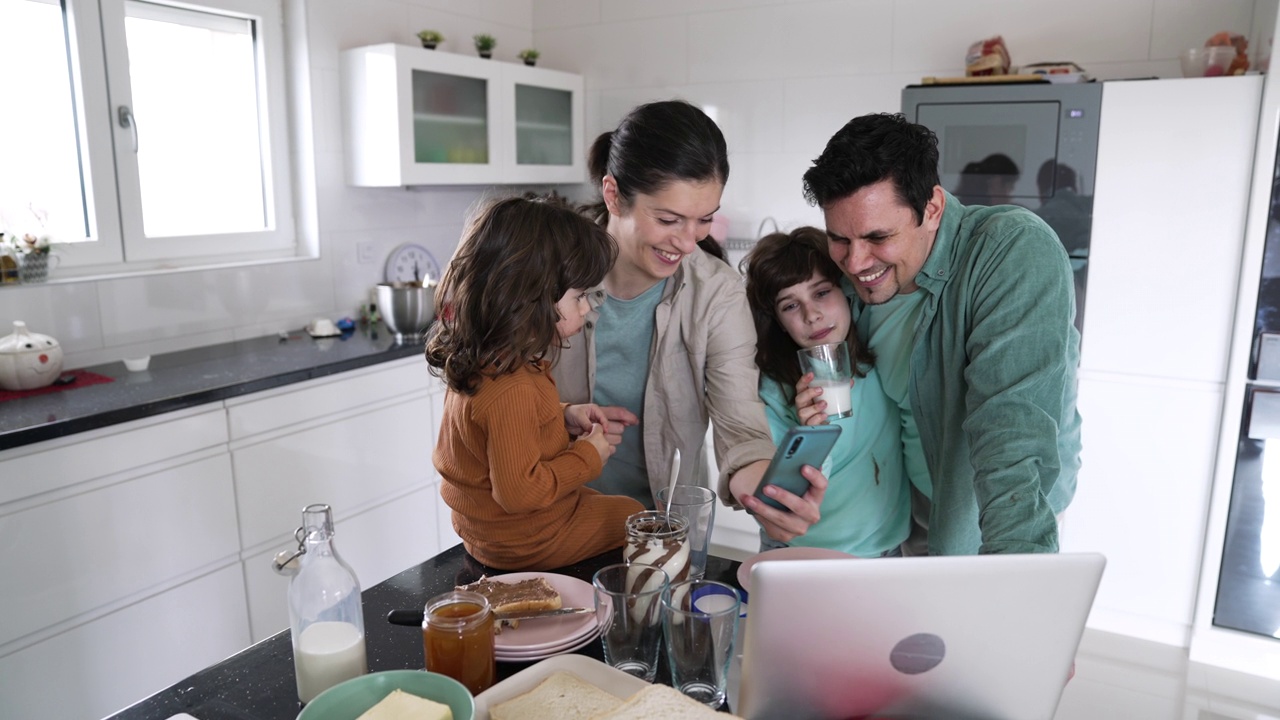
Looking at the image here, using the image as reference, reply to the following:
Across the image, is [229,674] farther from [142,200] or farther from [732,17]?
[732,17]

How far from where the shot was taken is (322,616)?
968 mm

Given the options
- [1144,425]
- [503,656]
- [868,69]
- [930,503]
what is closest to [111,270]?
[503,656]

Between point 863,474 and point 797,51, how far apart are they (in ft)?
7.64

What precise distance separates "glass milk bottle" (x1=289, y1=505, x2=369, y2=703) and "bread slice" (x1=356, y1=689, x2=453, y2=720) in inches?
4.9

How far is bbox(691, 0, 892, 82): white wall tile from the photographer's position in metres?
3.35

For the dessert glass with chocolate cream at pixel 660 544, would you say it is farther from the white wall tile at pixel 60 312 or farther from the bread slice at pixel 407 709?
the white wall tile at pixel 60 312

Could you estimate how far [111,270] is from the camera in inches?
108

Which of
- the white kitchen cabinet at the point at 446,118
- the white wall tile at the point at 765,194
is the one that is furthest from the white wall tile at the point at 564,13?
the white wall tile at the point at 765,194

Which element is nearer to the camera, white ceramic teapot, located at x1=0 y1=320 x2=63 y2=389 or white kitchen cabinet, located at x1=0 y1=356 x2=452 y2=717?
white kitchen cabinet, located at x1=0 y1=356 x2=452 y2=717

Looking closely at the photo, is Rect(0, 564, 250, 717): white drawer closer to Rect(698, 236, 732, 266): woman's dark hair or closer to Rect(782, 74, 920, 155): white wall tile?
Rect(698, 236, 732, 266): woman's dark hair

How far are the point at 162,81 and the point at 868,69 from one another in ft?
8.23

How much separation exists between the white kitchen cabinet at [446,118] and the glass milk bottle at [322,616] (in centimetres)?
243

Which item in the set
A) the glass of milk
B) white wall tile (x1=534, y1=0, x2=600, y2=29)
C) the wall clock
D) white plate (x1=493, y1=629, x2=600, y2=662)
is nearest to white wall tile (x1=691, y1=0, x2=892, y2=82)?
white wall tile (x1=534, y1=0, x2=600, y2=29)

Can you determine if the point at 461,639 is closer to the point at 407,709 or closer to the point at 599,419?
the point at 407,709
